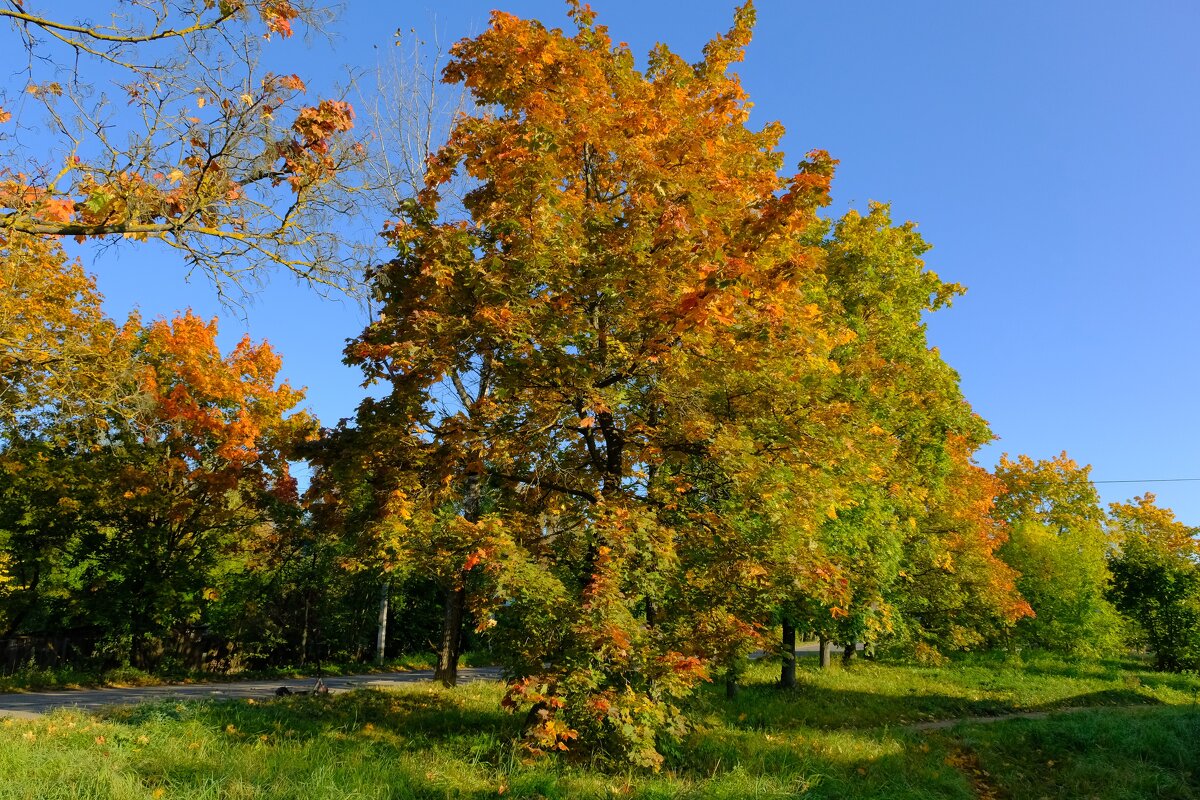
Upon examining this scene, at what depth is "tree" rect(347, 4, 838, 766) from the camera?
Answer: 6668mm

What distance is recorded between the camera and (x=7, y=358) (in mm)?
10867

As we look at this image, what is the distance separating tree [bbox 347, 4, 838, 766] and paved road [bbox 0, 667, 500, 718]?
6.91 m

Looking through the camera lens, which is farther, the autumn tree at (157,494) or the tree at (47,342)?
the autumn tree at (157,494)

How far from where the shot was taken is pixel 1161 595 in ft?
80.7

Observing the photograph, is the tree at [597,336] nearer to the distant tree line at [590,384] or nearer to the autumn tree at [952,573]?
the distant tree line at [590,384]

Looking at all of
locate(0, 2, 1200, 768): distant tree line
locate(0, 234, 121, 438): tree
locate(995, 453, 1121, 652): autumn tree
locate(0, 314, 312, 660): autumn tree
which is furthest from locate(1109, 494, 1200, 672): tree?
locate(0, 234, 121, 438): tree

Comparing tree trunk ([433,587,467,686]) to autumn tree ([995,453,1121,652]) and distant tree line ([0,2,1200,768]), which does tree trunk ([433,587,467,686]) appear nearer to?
distant tree line ([0,2,1200,768])

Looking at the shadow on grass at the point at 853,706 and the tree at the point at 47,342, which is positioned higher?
the tree at the point at 47,342

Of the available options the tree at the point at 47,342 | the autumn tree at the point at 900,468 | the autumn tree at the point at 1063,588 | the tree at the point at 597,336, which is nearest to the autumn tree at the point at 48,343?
the tree at the point at 47,342

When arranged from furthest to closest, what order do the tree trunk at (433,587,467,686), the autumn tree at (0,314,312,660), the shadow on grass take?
the autumn tree at (0,314,312,660)
the tree trunk at (433,587,467,686)
the shadow on grass

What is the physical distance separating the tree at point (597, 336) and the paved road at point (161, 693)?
22.7 feet

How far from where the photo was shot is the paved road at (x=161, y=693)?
421 inches

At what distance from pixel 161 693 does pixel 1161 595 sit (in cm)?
3174

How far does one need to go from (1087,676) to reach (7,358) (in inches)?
1121
